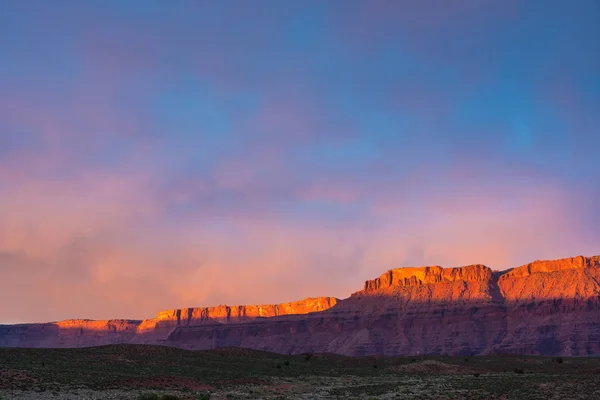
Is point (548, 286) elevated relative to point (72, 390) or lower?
elevated

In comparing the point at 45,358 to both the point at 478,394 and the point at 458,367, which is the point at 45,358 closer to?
the point at 478,394

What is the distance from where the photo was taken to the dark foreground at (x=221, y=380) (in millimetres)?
45094

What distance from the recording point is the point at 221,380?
57.9 metres

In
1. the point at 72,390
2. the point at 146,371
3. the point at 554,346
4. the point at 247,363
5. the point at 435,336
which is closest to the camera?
the point at 72,390

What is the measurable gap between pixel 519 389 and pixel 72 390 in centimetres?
3108

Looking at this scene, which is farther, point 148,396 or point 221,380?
point 221,380

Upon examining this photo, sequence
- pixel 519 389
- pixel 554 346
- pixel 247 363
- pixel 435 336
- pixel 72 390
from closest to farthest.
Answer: pixel 72 390
pixel 519 389
pixel 247 363
pixel 554 346
pixel 435 336

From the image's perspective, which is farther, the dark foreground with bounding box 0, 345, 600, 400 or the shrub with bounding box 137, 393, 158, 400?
the dark foreground with bounding box 0, 345, 600, 400

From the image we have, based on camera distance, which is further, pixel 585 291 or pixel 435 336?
pixel 435 336

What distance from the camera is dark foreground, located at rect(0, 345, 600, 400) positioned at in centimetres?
4509

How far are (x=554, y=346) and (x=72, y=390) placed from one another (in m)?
153

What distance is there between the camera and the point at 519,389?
47969mm

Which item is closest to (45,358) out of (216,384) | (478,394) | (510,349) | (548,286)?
(216,384)

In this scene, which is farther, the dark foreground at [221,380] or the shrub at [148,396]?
the dark foreground at [221,380]
